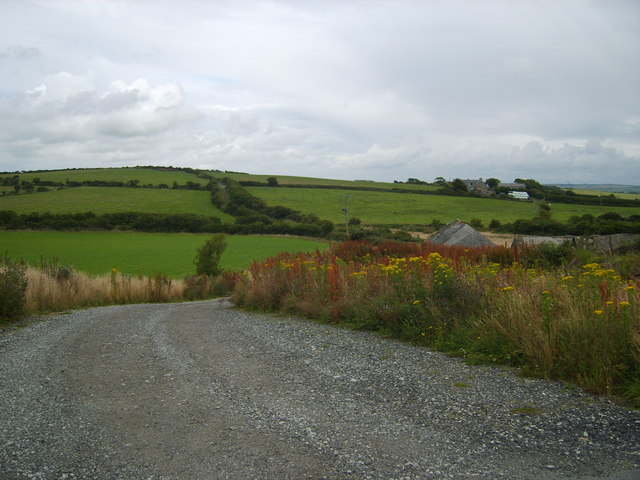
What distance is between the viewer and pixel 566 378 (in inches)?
238

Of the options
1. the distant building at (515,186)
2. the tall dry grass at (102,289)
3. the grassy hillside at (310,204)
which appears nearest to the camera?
the tall dry grass at (102,289)

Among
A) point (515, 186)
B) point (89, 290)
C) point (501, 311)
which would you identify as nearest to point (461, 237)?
point (89, 290)

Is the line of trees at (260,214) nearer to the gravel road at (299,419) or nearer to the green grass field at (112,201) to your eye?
the green grass field at (112,201)

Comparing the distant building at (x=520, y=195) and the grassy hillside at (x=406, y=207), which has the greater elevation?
the distant building at (x=520, y=195)

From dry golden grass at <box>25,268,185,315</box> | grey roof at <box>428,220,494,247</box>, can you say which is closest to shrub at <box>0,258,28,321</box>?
dry golden grass at <box>25,268,185,315</box>

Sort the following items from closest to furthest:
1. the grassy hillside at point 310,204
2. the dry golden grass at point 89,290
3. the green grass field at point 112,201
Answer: the dry golden grass at point 89,290 → the grassy hillside at point 310,204 → the green grass field at point 112,201

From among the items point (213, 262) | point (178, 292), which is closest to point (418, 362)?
point (178, 292)

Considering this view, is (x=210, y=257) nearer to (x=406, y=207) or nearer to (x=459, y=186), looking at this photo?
(x=406, y=207)

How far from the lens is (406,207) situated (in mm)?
87688

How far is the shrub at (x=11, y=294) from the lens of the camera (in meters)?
12.4

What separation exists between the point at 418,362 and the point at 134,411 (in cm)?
386

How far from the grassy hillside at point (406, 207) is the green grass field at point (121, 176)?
19728 mm

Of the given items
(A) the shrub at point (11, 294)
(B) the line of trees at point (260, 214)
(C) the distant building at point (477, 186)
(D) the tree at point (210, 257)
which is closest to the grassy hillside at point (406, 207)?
(B) the line of trees at point (260, 214)

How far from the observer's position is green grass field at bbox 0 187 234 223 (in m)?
77.9
